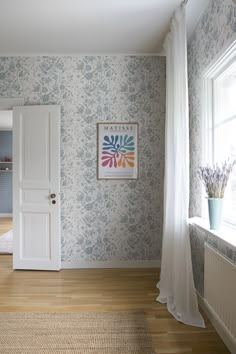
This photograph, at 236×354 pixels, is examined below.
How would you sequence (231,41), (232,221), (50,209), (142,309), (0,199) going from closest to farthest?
(231,41)
(232,221)
(142,309)
(50,209)
(0,199)

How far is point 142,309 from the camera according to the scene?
100.0 inches

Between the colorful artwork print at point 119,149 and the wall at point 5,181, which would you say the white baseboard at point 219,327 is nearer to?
the colorful artwork print at point 119,149

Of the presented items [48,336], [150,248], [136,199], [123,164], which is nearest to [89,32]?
[123,164]

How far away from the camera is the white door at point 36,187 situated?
3525mm

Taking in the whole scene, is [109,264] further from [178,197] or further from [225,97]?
[225,97]

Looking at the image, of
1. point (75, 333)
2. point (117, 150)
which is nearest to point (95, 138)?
point (117, 150)

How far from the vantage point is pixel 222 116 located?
2.52 metres

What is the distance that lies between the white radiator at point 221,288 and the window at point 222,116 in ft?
1.17

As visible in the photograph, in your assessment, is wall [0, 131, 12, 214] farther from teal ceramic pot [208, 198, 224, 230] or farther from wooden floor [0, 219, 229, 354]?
teal ceramic pot [208, 198, 224, 230]

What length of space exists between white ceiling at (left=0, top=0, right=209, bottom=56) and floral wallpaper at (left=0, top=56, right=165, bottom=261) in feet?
0.66

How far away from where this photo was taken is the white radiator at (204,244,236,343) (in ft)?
5.94

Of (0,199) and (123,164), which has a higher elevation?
(123,164)

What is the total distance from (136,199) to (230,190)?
147 cm

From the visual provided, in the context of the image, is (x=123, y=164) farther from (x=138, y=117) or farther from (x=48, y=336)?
(x=48, y=336)
